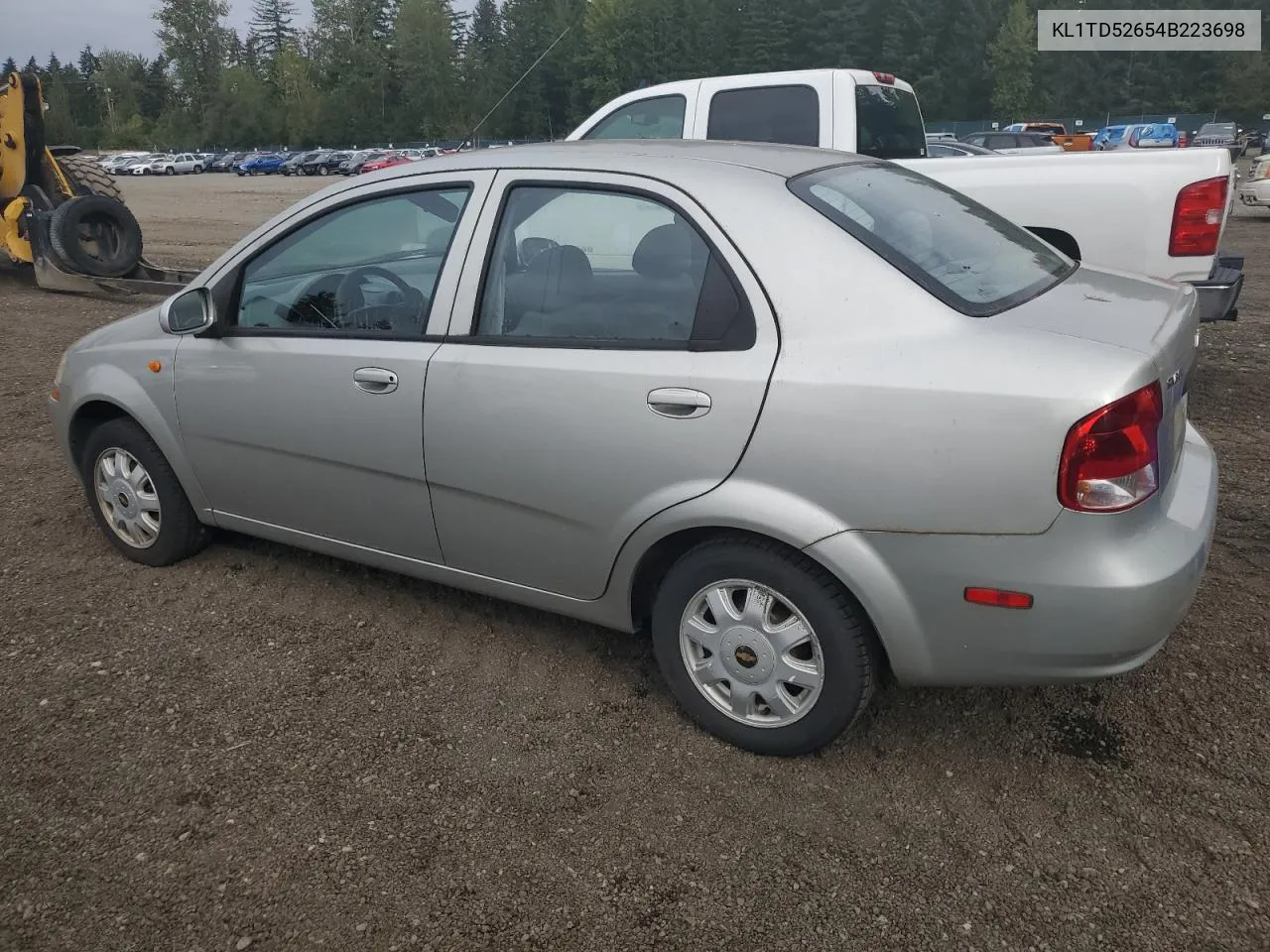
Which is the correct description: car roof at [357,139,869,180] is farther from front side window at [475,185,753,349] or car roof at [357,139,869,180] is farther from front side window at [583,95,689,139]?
front side window at [583,95,689,139]

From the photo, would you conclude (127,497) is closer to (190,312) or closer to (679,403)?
(190,312)

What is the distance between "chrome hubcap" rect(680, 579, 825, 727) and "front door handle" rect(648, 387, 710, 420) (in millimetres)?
478

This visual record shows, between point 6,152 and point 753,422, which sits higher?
point 6,152

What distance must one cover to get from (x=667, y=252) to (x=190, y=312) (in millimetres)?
1929

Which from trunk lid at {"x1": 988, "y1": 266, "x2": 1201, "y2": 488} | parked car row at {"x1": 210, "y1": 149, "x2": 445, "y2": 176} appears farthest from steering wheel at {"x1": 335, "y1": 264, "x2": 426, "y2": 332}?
parked car row at {"x1": 210, "y1": 149, "x2": 445, "y2": 176}

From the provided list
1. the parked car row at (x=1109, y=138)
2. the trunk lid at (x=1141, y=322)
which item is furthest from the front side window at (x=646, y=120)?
the parked car row at (x=1109, y=138)

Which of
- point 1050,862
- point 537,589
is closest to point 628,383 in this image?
point 537,589

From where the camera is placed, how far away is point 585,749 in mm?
3092

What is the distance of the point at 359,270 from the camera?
3701mm

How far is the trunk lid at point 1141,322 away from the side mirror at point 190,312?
8.93ft

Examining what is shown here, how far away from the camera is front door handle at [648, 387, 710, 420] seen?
274 centimetres

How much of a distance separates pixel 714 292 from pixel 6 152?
11938mm

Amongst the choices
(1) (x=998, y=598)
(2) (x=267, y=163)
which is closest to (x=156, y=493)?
(1) (x=998, y=598)

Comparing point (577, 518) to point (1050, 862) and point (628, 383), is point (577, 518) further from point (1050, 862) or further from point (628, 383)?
point (1050, 862)
